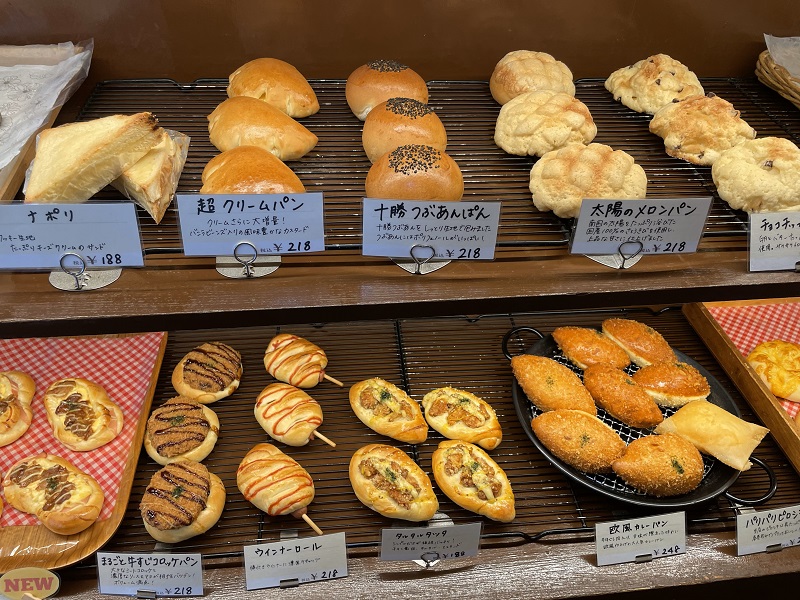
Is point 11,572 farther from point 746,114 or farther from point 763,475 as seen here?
point 746,114

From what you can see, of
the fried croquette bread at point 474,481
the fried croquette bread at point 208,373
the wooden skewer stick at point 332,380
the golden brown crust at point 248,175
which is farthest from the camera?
the wooden skewer stick at point 332,380

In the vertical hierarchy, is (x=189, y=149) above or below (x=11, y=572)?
above

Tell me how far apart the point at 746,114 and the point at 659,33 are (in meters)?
0.40

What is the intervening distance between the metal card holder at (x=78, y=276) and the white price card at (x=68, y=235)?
1 cm

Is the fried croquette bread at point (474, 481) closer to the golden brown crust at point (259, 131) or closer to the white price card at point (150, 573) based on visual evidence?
the white price card at point (150, 573)

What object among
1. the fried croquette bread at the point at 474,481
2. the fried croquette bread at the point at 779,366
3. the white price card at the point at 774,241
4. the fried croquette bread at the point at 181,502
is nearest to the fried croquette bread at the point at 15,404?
the fried croquette bread at the point at 181,502

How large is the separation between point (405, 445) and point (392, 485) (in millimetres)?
227

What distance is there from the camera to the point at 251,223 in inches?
54.6

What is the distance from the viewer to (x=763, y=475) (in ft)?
6.51

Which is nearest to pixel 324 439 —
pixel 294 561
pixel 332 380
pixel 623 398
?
pixel 332 380

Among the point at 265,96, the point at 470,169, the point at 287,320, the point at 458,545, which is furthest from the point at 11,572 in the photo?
the point at 470,169

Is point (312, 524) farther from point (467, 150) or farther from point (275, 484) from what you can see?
point (467, 150)

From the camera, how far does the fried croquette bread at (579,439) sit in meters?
1.84

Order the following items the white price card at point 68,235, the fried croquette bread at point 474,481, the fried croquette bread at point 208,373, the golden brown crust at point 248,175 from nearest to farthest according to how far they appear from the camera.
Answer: the white price card at point 68,235
the golden brown crust at point 248,175
the fried croquette bread at point 474,481
the fried croquette bread at point 208,373
